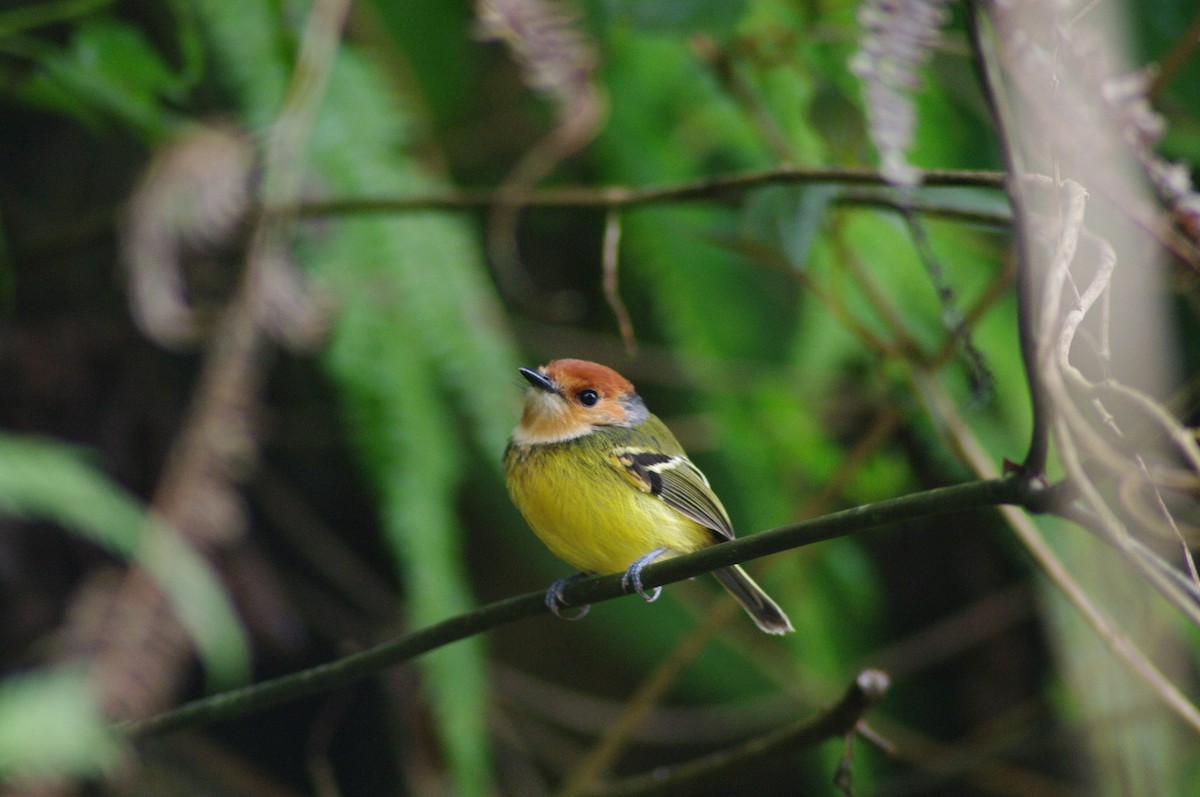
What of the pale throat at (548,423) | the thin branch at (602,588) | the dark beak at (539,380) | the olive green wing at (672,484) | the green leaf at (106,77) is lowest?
the olive green wing at (672,484)

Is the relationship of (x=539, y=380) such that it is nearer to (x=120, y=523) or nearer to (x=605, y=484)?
(x=605, y=484)

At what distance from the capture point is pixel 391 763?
3.64m

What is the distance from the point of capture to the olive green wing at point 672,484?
6.54ft

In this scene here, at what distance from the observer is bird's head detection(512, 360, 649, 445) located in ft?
6.81

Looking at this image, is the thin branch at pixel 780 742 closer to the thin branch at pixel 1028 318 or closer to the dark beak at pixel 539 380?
the thin branch at pixel 1028 318

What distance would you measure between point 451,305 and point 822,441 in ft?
3.59

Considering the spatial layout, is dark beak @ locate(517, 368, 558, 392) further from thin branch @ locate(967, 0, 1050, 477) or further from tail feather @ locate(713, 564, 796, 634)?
thin branch @ locate(967, 0, 1050, 477)

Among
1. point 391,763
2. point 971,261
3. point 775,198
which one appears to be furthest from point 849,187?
point 391,763

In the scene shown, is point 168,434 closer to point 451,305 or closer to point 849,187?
point 451,305

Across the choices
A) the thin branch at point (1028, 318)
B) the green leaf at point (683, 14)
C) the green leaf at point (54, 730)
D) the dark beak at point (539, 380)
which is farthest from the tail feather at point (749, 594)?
the thin branch at point (1028, 318)

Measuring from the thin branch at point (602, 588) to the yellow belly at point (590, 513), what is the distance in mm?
401

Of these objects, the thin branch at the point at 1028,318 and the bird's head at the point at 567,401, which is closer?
the thin branch at the point at 1028,318

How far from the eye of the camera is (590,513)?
186 cm

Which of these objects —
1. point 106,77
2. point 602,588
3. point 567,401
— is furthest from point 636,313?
point 602,588
